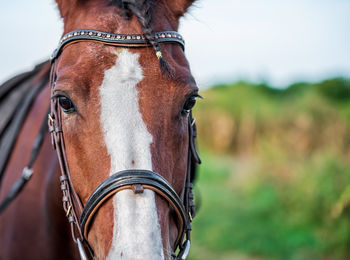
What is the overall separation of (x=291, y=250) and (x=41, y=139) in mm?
6089

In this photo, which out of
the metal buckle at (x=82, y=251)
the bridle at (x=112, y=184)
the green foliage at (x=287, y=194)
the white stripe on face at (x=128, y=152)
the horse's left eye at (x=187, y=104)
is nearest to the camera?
Result: the white stripe on face at (x=128, y=152)

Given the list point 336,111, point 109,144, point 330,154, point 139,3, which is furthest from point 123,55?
point 336,111

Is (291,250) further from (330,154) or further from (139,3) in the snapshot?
(139,3)

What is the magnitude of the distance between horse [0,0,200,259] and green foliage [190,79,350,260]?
5.76m

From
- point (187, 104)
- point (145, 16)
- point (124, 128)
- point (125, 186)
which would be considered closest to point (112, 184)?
point (125, 186)

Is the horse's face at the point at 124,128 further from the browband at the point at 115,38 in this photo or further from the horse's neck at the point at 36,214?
the horse's neck at the point at 36,214

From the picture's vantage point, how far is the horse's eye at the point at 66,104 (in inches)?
74.8

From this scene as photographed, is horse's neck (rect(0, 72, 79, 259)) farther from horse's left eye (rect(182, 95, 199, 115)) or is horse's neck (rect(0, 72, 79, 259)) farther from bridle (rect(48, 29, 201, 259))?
horse's left eye (rect(182, 95, 199, 115))

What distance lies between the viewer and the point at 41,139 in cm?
269

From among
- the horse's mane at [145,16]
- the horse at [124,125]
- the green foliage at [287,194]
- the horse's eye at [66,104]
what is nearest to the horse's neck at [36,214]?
the horse at [124,125]

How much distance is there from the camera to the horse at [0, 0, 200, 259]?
5.37ft

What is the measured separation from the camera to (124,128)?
173 centimetres

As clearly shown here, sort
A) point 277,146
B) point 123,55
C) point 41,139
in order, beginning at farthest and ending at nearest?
point 277,146 → point 41,139 → point 123,55

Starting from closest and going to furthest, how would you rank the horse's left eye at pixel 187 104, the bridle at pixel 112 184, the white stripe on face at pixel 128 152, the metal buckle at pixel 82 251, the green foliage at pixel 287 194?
the white stripe on face at pixel 128 152 → the bridle at pixel 112 184 → the metal buckle at pixel 82 251 → the horse's left eye at pixel 187 104 → the green foliage at pixel 287 194
